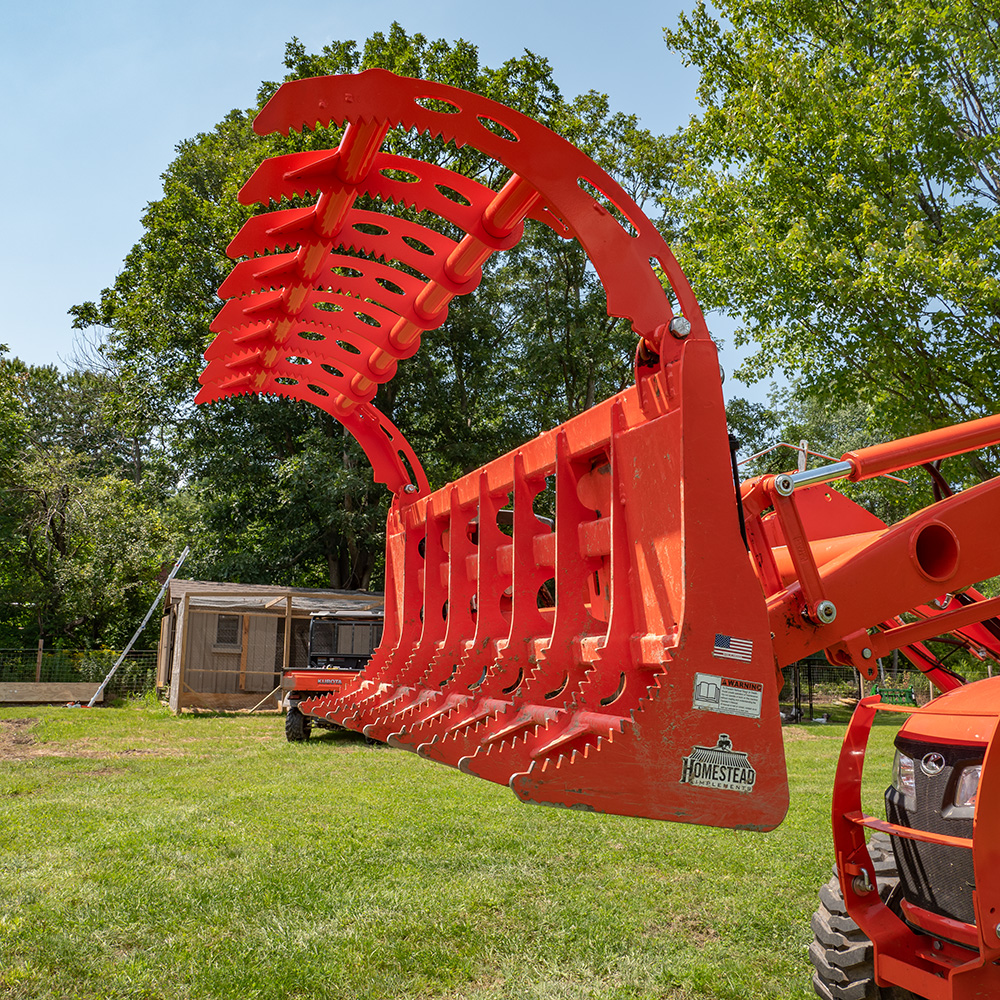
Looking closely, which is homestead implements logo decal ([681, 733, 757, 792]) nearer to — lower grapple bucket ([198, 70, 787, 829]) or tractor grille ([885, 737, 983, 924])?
lower grapple bucket ([198, 70, 787, 829])

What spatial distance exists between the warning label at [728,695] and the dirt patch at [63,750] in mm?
10699

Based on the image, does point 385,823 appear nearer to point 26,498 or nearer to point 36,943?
point 36,943

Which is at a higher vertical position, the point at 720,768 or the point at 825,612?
the point at 825,612

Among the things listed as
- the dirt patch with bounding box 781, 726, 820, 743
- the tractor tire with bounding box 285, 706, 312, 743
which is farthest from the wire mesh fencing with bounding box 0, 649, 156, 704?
the dirt patch with bounding box 781, 726, 820, 743

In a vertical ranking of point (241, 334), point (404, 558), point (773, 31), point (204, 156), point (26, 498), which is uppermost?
point (204, 156)

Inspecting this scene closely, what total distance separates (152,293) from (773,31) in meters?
16.2

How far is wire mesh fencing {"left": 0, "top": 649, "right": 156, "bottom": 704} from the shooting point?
21.4m

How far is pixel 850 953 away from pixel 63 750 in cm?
1155

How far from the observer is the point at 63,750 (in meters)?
11.9

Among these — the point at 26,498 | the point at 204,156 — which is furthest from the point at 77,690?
the point at 204,156

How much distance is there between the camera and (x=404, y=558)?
548 cm

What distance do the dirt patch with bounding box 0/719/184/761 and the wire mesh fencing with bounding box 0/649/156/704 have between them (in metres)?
8.28

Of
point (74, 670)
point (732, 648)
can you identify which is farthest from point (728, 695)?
point (74, 670)

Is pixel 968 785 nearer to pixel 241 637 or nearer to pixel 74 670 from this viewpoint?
pixel 241 637
